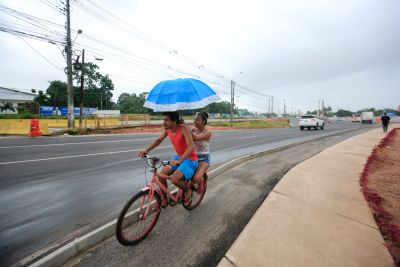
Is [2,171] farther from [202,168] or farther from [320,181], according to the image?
[320,181]

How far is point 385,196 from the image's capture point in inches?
185

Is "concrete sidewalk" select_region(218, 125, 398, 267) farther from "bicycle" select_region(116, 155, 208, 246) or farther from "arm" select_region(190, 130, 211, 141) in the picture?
"arm" select_region(190, 130, 211, 141)

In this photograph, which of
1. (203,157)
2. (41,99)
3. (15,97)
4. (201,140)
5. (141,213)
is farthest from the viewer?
(41,99)

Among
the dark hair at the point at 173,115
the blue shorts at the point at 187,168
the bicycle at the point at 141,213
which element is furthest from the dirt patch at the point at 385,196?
the dark hair at the point at 173,115

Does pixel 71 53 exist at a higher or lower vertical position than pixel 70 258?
higher

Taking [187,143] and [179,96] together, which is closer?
[179,96]

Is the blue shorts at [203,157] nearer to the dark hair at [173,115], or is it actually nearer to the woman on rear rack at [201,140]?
the woman on rear rack at [201,140]

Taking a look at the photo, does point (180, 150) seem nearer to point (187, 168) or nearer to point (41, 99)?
point (187, 168)

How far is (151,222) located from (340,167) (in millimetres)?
6275

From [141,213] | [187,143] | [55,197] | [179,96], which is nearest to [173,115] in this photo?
[179,96]

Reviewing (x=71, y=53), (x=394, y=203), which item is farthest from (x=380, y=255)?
(x=71, y=53)

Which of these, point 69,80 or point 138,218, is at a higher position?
point 69,80

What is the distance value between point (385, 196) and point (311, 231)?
2.81m

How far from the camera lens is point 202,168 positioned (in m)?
3.85
